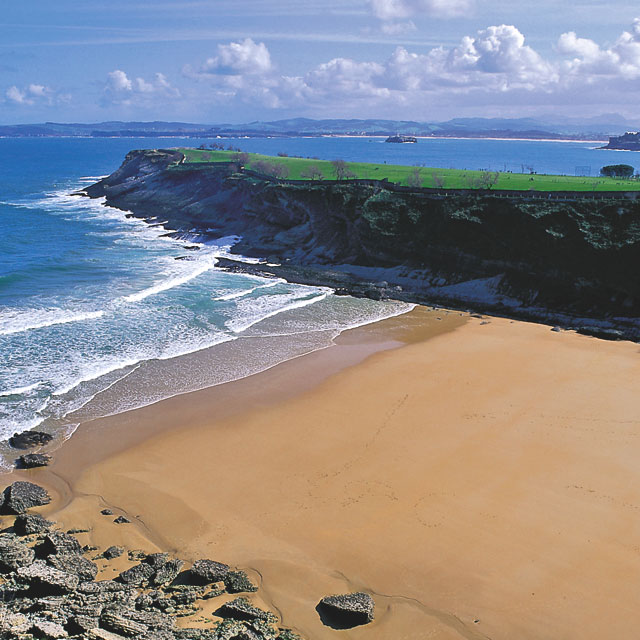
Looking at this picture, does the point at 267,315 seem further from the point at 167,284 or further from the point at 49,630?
the point at 49,630

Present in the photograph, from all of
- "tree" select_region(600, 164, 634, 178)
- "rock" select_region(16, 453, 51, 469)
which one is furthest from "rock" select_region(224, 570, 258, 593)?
"tree" select_region(600, 164, 634, 178)

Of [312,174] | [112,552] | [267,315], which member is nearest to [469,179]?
[312,174]

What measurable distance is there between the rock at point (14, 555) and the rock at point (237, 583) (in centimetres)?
591

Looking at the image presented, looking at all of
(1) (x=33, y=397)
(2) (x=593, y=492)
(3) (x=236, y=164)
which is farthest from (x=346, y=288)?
(3) (x=236, y=164)

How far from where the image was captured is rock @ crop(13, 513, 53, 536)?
20547mm

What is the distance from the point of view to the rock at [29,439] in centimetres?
2600

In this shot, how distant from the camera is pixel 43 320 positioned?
41312 mm

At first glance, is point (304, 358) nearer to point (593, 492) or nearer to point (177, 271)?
point (593, 492)

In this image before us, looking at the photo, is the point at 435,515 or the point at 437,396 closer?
the point at 435,515

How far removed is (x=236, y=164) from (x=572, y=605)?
8482 centimetres

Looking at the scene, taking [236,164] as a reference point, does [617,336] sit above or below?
below

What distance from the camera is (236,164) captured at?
9388cm

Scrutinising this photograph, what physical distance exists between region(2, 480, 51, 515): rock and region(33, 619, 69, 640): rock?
7950 millimetres

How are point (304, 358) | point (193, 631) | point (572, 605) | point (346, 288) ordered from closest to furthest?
point (193, 631), point (572, 605), point (304, 358), point (346, 288)
